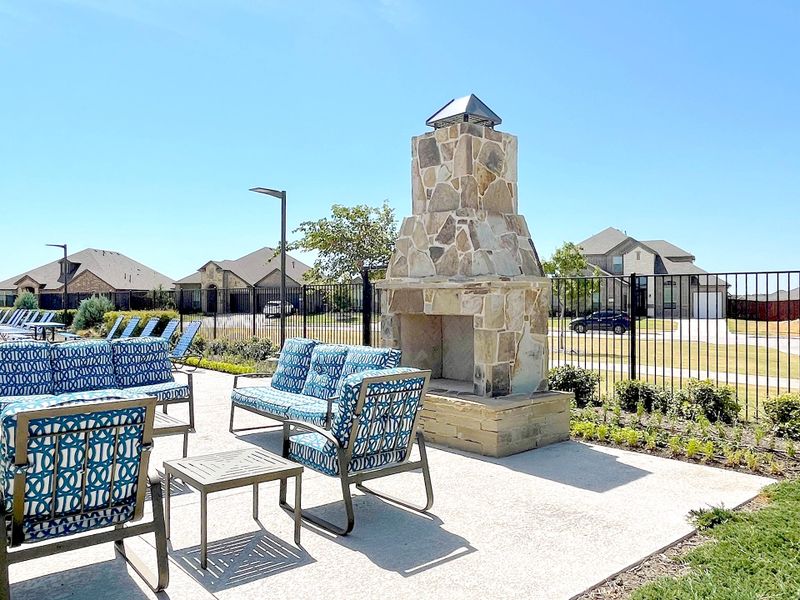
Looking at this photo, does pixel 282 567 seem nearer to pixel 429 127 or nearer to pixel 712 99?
pixel 429 127

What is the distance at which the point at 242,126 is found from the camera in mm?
16609

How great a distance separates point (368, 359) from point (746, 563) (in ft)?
12.2

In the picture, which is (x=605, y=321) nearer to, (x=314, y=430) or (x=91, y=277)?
(x=314, y=430)

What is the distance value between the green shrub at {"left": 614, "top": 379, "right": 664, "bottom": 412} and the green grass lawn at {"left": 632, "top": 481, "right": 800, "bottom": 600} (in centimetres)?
359

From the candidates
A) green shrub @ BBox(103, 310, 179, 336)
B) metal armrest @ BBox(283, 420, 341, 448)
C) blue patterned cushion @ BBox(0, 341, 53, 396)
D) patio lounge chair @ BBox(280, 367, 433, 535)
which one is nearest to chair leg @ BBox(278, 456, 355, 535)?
patio lounge chair @ BBox(280, 367, 433, 535)

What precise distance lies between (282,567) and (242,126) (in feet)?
50.1

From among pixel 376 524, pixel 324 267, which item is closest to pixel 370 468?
pixel 376 524

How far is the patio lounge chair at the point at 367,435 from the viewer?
3926 mm

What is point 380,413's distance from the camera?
161 inches

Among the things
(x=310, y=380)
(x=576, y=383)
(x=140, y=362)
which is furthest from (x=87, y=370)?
(x=576, y=383)

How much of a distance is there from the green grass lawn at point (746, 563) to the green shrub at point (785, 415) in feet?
8.10

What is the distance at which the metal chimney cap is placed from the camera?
7062 mm

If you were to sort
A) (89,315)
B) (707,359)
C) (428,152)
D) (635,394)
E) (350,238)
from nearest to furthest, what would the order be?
(428,152) < (635,394) < (707,359) < (89,315) < (350,238)

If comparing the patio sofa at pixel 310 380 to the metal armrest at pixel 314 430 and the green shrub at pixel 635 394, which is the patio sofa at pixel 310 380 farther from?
the green shrub at pixel 635 394
